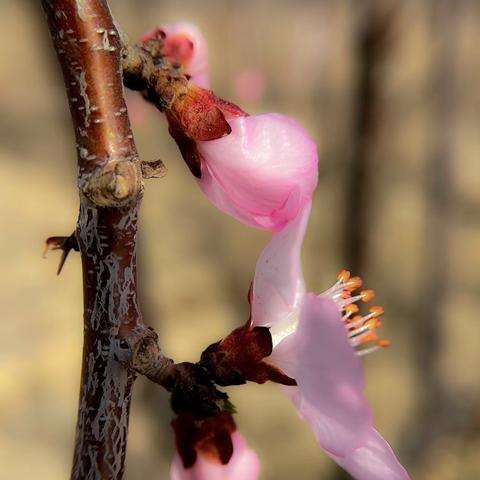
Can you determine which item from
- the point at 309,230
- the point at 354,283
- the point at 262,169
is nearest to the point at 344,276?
the point at 354,283

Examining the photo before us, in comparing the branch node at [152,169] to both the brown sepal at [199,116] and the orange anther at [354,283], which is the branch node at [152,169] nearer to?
the brown sepal at [199,116]

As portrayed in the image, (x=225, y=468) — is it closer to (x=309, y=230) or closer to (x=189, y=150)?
(x=189, y=150)

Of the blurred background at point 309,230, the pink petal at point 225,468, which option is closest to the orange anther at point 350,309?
the pink petal at point 225,468

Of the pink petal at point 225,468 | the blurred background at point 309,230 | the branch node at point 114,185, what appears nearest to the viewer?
the branch node at point 114,185

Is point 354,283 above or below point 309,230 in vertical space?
above

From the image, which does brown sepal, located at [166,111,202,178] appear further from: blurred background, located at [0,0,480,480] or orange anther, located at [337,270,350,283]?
blurred background, located at [0,0,480,480]

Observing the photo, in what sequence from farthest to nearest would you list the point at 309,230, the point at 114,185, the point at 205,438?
the point at 309,230 → the point at 205,438 → the point at 114,185

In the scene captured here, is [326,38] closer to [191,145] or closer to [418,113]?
[418,113]

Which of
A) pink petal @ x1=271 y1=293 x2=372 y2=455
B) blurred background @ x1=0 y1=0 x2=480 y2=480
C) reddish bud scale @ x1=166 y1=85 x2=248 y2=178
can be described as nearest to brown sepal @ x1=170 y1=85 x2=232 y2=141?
reddish bud scale @ x1=166 y1=85 x2=248 y2=178
